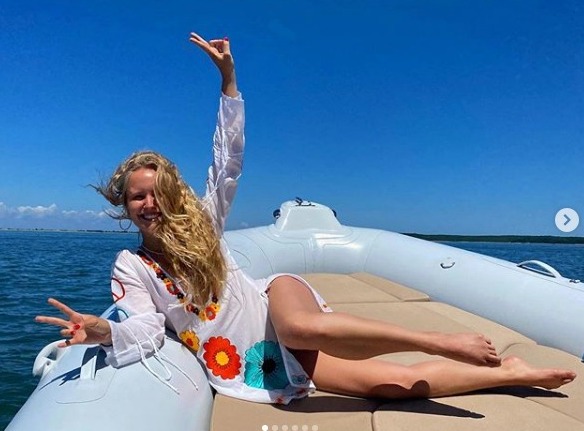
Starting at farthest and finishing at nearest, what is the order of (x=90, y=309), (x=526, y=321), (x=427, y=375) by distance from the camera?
1. (x=90, y=309)
2. (x=526, y=321)
3. (x=427, y=375)

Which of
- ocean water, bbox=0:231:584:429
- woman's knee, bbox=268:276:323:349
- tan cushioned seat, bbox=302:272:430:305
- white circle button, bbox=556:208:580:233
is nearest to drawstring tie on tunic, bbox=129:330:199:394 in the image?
woman's knee, bbox=268:276:323:349

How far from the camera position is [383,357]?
5.86ft

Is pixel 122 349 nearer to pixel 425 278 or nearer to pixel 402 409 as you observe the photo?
pixel 402 409

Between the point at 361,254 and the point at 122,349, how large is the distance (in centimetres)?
293

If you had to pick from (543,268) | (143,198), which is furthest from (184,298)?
(543,268)

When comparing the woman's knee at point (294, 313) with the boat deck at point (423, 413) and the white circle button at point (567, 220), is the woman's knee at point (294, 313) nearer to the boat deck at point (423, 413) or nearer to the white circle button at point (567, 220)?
the boat deck at point (423, 413)

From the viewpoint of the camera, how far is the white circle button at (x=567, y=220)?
7.24 feet

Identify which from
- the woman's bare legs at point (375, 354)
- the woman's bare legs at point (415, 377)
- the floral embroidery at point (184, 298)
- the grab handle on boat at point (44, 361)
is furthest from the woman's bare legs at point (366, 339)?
the grab handle on boat at point (44, 361)

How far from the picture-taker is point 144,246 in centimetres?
147

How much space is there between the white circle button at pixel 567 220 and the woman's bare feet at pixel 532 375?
1.01 m

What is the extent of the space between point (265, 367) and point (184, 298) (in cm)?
A: 31

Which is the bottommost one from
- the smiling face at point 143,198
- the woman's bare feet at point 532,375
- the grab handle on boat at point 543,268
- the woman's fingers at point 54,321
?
the woman's bare feet at point 532,375

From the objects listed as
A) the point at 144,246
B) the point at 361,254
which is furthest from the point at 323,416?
the point at 361,254

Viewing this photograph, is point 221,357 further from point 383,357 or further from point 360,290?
point 360,290
